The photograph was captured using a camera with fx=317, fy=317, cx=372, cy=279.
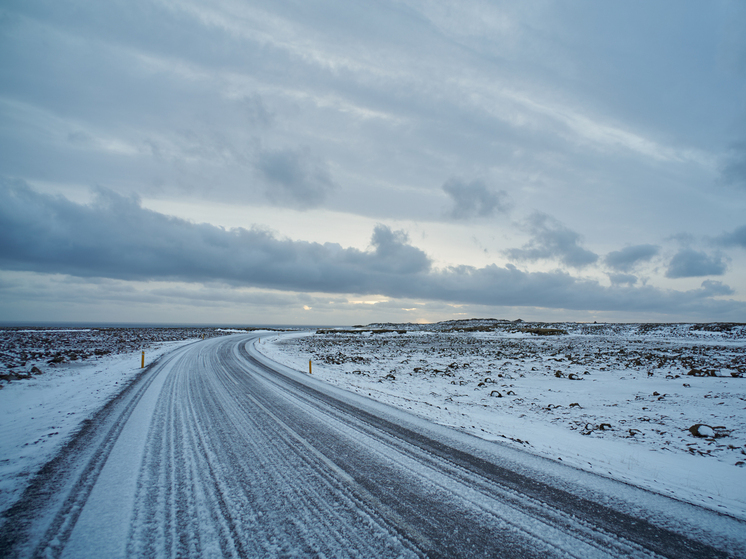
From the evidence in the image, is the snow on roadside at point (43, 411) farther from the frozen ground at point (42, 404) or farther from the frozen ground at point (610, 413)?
the frozen ground at point (610, 413)

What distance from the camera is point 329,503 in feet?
14.0

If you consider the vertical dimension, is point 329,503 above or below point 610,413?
above

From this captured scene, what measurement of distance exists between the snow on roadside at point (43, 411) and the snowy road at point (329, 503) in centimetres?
36

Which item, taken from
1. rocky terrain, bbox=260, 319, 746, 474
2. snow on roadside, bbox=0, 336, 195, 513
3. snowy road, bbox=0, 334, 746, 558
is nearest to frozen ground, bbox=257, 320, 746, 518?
rocky terrain, bbox=260, 319, 746, 474

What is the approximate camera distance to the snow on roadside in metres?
5.35

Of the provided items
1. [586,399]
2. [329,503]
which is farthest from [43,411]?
[586,399]

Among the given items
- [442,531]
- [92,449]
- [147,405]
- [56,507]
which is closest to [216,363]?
[147,405]

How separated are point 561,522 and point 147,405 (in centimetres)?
1049

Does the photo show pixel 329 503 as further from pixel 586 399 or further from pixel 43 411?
pixel 586 399

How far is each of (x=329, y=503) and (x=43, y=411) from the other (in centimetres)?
985

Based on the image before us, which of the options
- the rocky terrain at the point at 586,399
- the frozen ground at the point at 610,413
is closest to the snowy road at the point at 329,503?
the frozen ground at the point at 610,413

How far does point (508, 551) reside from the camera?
3340 millimetres

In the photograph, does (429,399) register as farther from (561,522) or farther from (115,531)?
(115,531)

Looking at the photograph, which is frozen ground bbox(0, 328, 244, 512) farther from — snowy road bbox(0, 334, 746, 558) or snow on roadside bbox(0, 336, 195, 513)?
snowy road bbox(0, 334, 746, 558)
